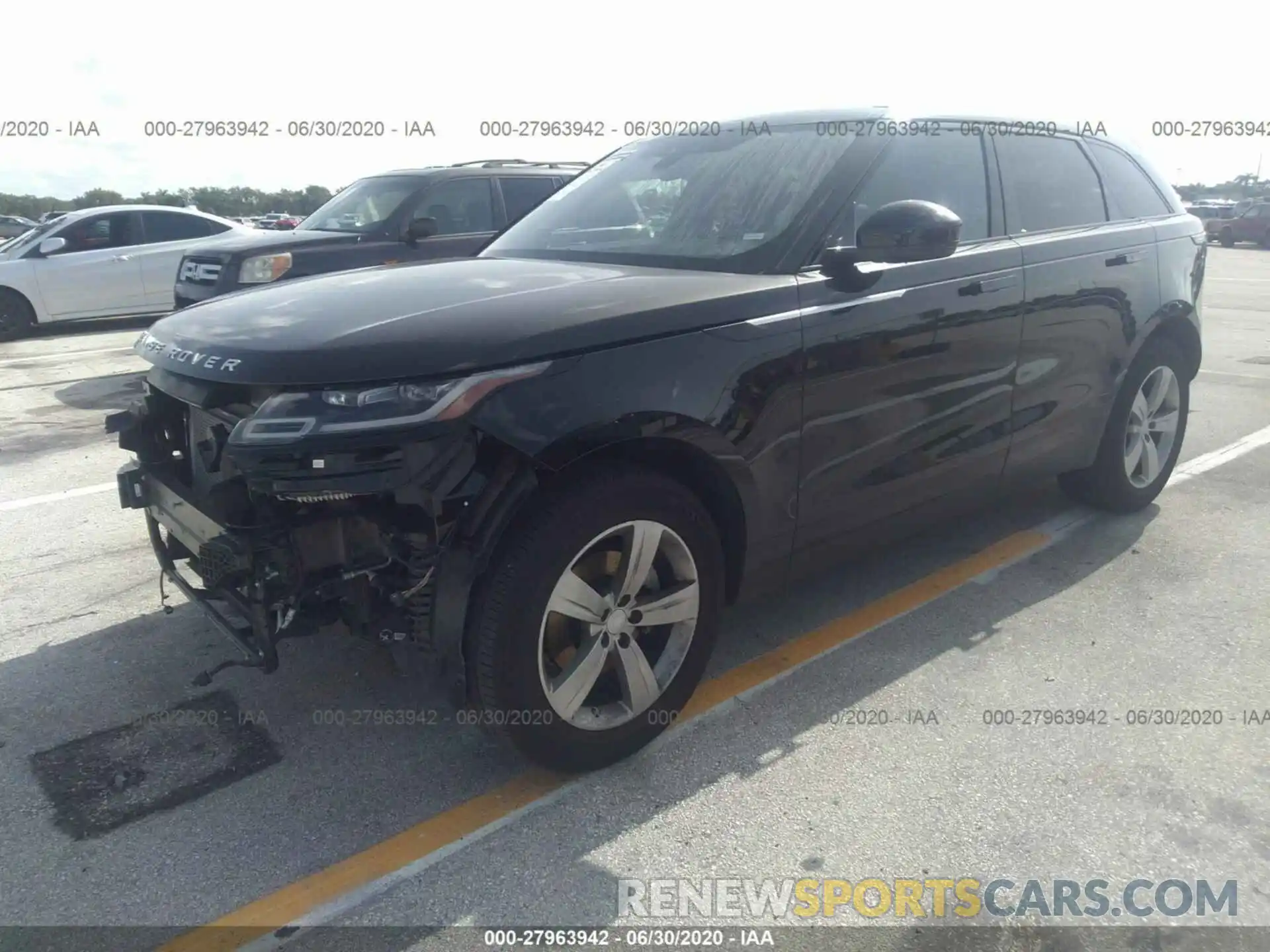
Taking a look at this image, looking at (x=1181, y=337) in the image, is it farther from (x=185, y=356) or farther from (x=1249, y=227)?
(x=1249, y=227)

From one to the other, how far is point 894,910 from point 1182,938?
2.16ft

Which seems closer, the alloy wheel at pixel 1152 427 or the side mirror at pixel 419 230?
the alloy wheel at pixel 1152 427

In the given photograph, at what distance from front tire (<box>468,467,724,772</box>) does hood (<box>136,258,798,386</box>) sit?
16.1 inches

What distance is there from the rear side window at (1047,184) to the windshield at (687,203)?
0.95 meters

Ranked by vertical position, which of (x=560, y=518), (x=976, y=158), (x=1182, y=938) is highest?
(x=976, y=158)

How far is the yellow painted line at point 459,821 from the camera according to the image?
7.69ft

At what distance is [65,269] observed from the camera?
40.4ft

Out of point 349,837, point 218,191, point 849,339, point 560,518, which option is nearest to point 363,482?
point 560,518

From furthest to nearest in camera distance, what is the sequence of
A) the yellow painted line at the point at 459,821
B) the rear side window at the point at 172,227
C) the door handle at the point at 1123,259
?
the rear side window at the point at 172,227, the door handle at the point at 1123,259, the yellow painted line at the point at 459,821

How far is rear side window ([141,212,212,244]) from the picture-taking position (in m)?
12.6

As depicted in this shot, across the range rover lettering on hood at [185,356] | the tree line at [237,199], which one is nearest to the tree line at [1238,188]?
the tree line at [237,199]

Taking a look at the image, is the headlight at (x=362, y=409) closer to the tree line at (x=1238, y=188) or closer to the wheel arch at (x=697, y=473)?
the wheel arch at (x=697, y=473)

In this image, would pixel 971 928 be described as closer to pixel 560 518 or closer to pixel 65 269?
pixel 560 518

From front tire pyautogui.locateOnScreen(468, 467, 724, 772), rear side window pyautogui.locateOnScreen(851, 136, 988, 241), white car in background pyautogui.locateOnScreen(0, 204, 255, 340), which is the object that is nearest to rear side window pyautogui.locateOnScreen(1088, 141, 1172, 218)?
rear side window pyautogui.locateOnScreen(851, 136, 988, 241)
